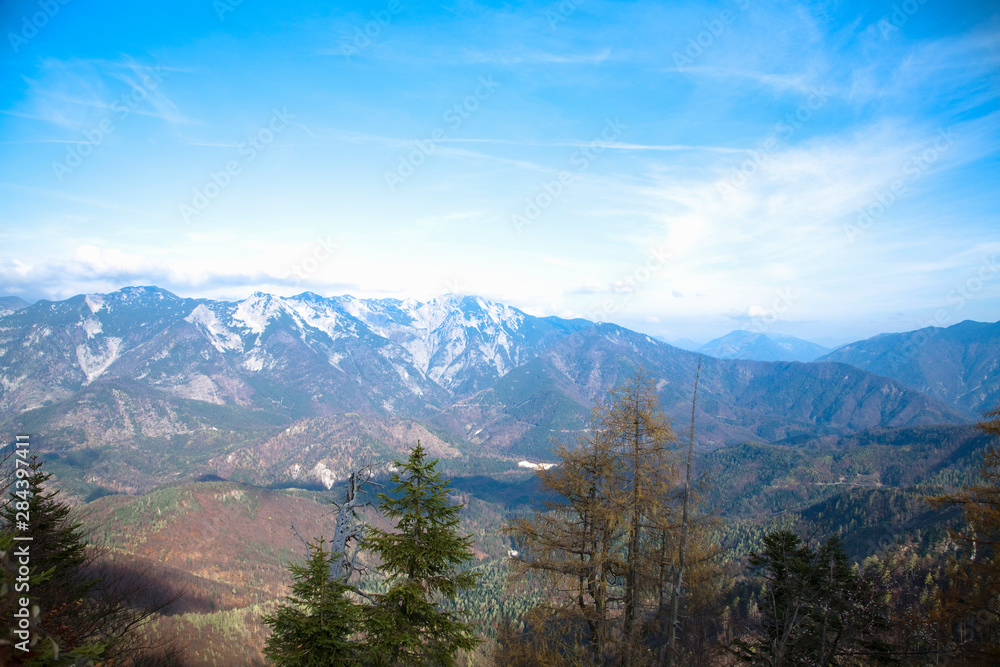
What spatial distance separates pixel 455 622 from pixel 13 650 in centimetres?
934

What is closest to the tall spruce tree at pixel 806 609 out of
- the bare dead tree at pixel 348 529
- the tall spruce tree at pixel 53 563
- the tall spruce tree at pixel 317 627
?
the tall spruce tree at pixel 317 627

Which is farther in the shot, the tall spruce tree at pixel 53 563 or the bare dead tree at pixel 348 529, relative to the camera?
the tall spruce tree at pixel 53 563

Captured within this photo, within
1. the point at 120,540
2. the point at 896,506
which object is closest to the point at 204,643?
the point at 120,540

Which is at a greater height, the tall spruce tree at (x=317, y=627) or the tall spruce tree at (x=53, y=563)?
the tall spruce tree at (x=317, y=627)

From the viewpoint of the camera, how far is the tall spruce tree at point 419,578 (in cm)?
1064

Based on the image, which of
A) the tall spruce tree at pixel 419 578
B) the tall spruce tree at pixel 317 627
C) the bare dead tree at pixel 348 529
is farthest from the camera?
the bare dead tree at pixel 348 529

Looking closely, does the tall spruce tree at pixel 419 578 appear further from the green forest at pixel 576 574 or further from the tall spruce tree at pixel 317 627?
the tall spruce tree at pixel 317 627

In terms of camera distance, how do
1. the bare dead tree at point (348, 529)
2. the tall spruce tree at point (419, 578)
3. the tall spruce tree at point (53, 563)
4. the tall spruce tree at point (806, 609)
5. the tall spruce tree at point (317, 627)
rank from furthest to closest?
the tall spruce tree at point (53, 563) < the tall spruce tree at point (806, 609) < the bare dead tree at point (348, 529) < the tall spruce tree at point (419, 578) < the tall spruce tree at point (317, 627)

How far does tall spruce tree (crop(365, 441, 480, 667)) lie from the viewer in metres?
10.6

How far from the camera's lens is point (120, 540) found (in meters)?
150

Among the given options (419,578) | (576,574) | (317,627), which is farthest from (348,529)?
(576,574)

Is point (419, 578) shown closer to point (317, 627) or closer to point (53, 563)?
point (317, 627)

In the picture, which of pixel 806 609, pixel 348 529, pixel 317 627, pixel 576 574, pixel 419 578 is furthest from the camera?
pixel 806 609

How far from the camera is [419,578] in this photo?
11.2 meters
